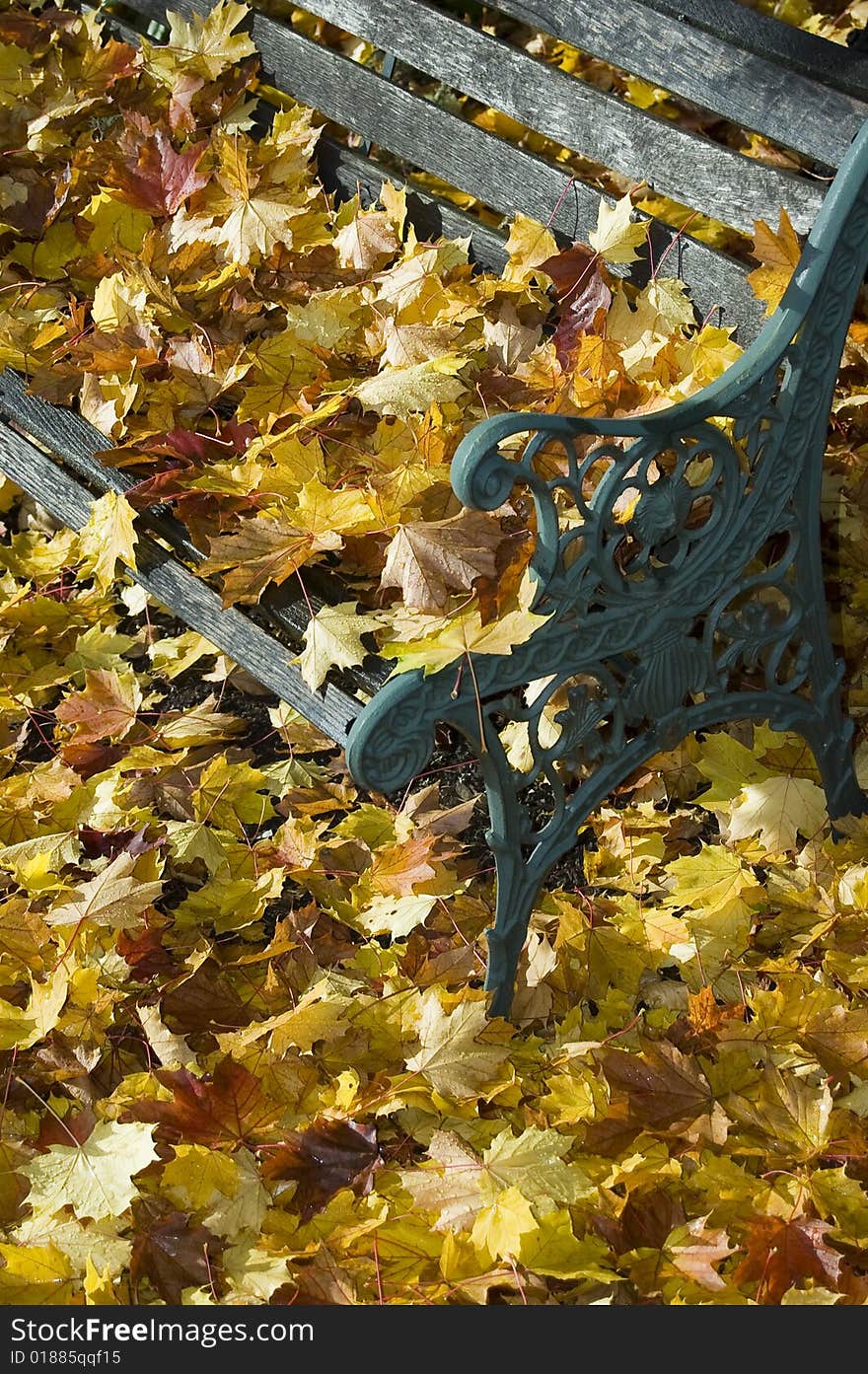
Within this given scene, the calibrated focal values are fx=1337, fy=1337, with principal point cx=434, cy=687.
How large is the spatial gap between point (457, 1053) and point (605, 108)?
1.37 metres

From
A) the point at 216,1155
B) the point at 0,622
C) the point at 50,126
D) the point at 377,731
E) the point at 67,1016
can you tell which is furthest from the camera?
the point at 50,126

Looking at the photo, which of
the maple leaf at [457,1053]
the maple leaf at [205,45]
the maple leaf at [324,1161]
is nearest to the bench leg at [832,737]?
the maple leaf at [457,1053]

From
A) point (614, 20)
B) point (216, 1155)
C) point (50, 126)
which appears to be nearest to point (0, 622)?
point (50, 126)

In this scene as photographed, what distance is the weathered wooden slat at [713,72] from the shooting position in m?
1.68

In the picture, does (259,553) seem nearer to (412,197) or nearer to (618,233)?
(618,233)

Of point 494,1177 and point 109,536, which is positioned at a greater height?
point 109,536

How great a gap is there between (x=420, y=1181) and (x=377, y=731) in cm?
51

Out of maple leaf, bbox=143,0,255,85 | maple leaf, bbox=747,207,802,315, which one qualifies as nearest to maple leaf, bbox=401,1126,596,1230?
maple leaf, bbox=747,207,802,315

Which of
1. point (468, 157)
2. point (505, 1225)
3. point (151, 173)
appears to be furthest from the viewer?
point (151, 173)

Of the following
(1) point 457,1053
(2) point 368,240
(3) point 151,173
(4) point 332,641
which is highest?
(2) point 368,240

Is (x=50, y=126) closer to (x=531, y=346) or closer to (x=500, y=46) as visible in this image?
(x=500, y=46)

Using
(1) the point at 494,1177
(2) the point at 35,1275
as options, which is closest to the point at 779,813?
(1) the point at 494,1177

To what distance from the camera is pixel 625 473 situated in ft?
4.82

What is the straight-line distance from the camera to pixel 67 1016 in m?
1.77
